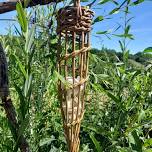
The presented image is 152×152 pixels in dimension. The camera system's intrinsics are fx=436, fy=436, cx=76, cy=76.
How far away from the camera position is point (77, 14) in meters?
1.15

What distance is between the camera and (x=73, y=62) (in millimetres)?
1174

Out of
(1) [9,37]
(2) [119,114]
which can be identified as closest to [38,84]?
(2) [119,114]

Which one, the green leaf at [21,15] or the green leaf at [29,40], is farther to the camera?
the green leaf at [29,40]

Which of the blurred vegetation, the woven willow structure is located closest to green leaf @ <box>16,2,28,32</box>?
the blurred vegetation

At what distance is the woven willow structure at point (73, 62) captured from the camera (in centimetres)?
117

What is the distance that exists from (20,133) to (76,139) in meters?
0.16

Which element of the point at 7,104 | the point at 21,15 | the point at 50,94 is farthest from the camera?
the point at 50,94

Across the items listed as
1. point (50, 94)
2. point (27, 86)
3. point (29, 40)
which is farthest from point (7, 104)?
point (50, 94)

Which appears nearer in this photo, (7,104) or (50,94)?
(7,104)

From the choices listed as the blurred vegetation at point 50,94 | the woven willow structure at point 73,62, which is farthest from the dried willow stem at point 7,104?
the woven willow structure at point 73,62

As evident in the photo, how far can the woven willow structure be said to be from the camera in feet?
3.83

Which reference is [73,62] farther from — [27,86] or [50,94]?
[50,94]

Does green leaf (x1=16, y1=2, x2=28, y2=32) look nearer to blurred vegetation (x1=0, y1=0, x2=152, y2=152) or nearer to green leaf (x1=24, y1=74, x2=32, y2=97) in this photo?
blurred vegetation (x1=0, y1=0, x2=152, y2=152)

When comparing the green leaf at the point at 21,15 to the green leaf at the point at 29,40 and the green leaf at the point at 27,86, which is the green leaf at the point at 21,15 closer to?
the green leaf at the point at 29,40
